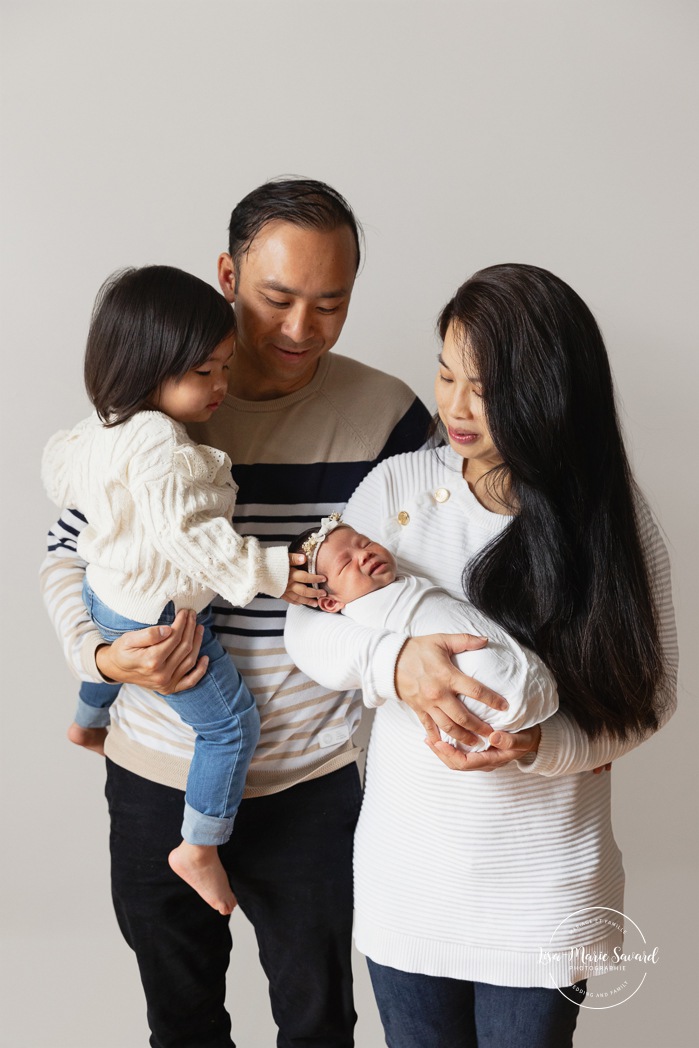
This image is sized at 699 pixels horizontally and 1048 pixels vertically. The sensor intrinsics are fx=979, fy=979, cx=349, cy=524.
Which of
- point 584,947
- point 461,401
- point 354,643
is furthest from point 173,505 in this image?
point 584,947

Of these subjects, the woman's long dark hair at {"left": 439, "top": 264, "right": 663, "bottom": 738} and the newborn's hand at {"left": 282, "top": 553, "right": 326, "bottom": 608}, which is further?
the newborn's hand at {"left": 282, "top": 553, "right": 326, "bottom": 608}

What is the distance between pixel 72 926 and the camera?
9.49 ft

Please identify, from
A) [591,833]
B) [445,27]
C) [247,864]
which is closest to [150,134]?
[445,27]

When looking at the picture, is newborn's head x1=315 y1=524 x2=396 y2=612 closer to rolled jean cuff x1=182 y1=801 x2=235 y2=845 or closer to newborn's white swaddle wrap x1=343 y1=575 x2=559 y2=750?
newborn's white swaddle wrap x1=343 y1=575 x2=559 y2=750

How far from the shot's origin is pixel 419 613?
150 centimetres

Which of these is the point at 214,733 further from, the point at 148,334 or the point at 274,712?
the point at 148,334

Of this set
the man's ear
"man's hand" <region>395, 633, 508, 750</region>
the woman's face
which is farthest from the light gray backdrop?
"man's hand" <region>395, 633, 508, 750</region>

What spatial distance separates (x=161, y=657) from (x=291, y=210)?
31.2 inches

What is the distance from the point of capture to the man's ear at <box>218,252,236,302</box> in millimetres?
1811

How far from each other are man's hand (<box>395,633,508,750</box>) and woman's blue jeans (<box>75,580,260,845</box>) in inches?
15.2

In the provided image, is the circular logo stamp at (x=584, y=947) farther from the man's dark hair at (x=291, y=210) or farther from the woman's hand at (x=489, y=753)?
the man's dark hair at (x=291, y=210)

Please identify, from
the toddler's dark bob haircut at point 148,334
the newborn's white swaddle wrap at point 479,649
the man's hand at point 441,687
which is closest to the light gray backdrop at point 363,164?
the toddler's dark bob haircut at point 148,334

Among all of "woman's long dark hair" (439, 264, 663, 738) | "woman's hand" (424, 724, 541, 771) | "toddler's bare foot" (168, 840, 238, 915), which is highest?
"woman's long dark hair" (439, 264, 663, 738)

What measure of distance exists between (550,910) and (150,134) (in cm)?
197
